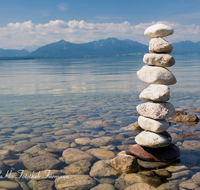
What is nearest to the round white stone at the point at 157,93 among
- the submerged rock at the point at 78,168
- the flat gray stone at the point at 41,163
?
the submerged rock at the point at 78,168

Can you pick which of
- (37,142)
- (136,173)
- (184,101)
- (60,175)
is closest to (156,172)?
(136,173)

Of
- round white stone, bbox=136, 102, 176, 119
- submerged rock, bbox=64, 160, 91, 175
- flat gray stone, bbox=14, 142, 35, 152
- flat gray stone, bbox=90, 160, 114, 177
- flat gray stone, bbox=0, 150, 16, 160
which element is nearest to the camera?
flat gray stone, bbox=90, 160, 114, 177

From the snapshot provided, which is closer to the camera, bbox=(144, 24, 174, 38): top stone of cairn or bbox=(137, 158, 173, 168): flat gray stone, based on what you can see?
→ bbox=(137, 158, 173, 168): flat gray stone

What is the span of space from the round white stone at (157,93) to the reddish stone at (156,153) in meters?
1.83

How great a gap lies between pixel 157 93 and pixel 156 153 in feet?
7.07

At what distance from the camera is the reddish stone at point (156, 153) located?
718 cm

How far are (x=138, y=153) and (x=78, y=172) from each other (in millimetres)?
2248

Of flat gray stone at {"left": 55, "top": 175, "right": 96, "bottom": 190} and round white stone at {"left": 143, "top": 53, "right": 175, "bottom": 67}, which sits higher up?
round white stone at {"left": 143, "top": 53, "right": 175, "bottom": 67}

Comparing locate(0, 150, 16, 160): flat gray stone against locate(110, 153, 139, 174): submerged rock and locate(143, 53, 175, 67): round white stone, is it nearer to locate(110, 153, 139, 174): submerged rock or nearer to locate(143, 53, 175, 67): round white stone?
locate(110, 153, 139, 174): submerged rock

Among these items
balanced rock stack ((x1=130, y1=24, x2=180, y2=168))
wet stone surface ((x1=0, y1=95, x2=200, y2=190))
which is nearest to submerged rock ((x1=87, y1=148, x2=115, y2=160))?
wet stone surface ((x1=0, y1=95, x2=200, y2=190))

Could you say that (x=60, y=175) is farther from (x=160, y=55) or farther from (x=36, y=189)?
(x=160, y=55)

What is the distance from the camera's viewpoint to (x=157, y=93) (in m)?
7.27

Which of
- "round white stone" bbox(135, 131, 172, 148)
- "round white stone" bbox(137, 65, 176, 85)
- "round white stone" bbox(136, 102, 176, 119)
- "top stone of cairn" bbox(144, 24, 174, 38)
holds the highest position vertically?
"top stone of cairn" bbox(144, 24, 174, 38)

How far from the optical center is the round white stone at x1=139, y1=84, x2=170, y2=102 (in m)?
7.21
